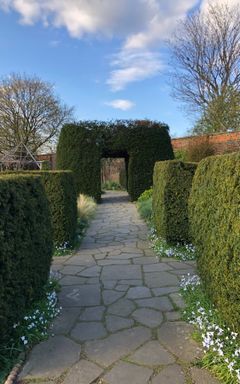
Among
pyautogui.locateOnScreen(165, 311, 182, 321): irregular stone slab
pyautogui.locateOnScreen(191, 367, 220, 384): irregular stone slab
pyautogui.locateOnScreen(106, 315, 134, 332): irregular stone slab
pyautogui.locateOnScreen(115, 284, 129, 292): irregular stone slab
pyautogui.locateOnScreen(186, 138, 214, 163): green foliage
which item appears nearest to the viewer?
pyautogui.locateOnScreen(191, 367, 220, 384): irregular stone slab

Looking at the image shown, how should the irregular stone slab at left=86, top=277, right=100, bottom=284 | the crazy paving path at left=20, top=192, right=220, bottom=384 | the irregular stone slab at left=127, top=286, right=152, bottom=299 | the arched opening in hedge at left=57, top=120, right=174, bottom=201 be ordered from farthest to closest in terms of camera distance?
the arched opening in hedge at left=57, top=120, right=174, bottom=201 < the irregular stone slab at left=86, top=277, right=100, bottom=284 < the irregular stone slab at left=127, top=286, right=152, bottom=299 < the crazy paving path at left=20, top=192, right=220, bottom=384

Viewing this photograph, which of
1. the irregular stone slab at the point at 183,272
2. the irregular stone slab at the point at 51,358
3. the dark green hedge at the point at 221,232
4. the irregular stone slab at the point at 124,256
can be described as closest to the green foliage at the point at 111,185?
the irregular stone slab at the point at 124,256

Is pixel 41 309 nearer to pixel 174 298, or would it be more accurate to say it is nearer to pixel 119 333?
pixel 119 333

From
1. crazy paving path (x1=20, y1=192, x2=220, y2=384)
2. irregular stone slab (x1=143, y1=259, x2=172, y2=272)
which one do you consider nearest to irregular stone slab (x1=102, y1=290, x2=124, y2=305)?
crazy paving path (x1=20, y1=192, x2=220, y2=384)

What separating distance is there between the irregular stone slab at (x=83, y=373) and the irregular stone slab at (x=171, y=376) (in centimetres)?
41

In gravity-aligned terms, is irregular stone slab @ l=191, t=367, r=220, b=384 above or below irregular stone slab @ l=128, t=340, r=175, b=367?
above

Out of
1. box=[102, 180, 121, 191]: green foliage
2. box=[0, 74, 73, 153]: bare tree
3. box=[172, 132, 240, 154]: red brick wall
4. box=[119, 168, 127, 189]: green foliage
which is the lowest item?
box=[102, 180, 121, 191]: green foliage

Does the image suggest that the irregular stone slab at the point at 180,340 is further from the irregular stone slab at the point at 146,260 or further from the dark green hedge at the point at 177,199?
the dark green hedge at the point at 177,199

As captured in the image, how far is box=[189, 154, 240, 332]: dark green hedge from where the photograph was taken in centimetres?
223

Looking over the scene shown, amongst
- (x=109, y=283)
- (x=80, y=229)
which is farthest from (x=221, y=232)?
(x=80, y=229)

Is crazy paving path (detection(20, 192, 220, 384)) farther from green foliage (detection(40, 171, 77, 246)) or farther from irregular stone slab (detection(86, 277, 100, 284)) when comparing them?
green foliage (detection(40, 171, 77, 246))

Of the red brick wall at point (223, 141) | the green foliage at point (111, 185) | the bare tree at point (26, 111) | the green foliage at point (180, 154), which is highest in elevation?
the bare tree at point (26, 111)

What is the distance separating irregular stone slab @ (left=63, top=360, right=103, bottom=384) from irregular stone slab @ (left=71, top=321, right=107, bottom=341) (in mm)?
339

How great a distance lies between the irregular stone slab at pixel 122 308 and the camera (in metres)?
3.14
